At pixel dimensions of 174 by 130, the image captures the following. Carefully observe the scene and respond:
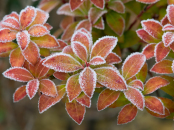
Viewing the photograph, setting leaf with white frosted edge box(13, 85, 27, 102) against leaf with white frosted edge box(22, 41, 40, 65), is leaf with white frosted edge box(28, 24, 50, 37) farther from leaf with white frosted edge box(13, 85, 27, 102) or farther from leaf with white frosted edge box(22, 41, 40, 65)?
leaf with white frosted edge box(13, 85, 27, 102)

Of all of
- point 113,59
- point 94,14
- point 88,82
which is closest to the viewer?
point 88,82

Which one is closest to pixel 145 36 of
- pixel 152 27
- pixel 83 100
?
pixel 152 27

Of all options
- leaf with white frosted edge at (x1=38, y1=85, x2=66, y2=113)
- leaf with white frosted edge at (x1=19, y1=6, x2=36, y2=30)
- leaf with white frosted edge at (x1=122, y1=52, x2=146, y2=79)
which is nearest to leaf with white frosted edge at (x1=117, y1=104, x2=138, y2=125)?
leaf with white frosted edge at (x1=122, y1=52, x2=146, y2=79)

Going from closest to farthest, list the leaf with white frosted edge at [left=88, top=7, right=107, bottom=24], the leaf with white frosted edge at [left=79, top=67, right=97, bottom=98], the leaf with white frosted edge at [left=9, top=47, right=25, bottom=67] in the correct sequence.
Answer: the leaf with white frosted edge at [left=79, top=67, right=97, bottom=98]
the leaf with white frosted edge at [left=9, top=47, right=25, bottom=67]
the leaf with white frosted edge at [left=88, top=7, right=107, bottom=24]

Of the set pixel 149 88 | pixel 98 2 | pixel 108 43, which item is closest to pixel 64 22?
pixel 98 2

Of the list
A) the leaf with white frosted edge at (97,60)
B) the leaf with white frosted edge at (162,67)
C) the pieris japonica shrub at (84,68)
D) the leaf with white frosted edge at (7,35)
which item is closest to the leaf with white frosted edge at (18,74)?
the pieris japonica shrub at (84,68)

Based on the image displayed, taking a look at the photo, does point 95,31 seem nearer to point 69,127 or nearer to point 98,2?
point 98,2

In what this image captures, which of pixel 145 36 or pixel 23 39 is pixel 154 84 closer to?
pixel 145 36
